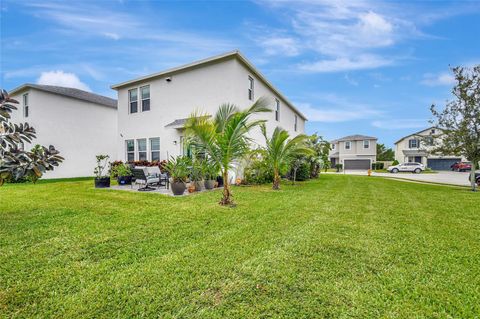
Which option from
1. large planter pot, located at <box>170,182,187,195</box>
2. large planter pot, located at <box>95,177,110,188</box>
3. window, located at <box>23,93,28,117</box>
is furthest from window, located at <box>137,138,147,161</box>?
window, located at <box>23,93,28,117</box>

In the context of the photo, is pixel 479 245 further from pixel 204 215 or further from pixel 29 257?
pixel 29 257

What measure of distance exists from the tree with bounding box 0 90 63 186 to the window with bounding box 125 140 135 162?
10679 millimetres

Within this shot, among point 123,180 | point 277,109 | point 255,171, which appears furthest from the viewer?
point 277,109

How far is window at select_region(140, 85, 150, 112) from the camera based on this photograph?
14803 mm

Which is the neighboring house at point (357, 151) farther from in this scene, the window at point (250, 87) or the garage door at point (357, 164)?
the window at point (250, 87)

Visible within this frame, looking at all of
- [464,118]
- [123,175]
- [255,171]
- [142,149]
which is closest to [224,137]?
[255,171]

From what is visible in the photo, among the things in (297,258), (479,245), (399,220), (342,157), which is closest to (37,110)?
(297,258)

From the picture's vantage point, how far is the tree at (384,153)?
190ft

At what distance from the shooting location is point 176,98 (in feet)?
44.4

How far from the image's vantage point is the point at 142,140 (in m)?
15.1

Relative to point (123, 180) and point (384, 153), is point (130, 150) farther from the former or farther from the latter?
point (384, 153)

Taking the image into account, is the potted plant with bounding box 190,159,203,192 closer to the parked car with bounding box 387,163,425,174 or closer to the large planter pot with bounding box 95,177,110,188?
the large planter pot with bounding box 95,177,110,188

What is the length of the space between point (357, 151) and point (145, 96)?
3959 cm

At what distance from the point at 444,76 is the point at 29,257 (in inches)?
735
